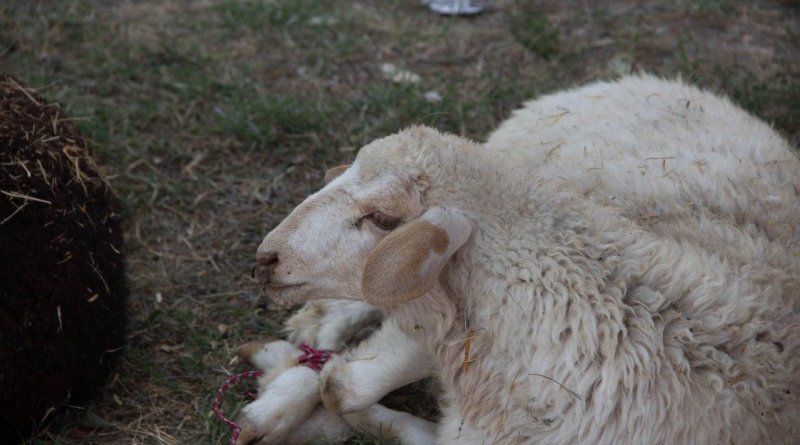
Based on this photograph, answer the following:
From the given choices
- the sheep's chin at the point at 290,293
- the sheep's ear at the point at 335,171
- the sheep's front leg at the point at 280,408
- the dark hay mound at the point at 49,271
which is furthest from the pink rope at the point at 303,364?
the sheep's ear at the point at 335,171

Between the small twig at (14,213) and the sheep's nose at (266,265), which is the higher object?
the sheep's nose at (266,265)

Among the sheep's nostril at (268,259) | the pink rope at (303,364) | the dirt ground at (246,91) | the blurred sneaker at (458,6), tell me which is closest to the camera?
the sheep's nostril at (268,259)

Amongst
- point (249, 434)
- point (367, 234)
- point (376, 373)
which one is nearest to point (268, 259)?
point (367, 234)

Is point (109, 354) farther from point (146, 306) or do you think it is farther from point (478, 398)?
point (478, 398)

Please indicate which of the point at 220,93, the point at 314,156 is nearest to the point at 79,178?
the point at 314,156

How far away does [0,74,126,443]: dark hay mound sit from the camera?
358 cm

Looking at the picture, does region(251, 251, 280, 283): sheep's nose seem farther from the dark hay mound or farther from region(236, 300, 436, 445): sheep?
the dark hay mound

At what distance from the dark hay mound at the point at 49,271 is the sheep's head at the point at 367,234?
38.4 inches

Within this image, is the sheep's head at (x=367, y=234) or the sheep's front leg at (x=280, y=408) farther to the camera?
the sheep's front leg at (x=280, y=408)

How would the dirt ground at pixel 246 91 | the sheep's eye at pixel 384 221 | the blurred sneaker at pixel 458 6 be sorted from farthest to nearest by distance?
1. the blurred sneaker at pixel 458 6
2. the dirt ground at pixel 246 91
3. the sheep's eye at pixel 384 221

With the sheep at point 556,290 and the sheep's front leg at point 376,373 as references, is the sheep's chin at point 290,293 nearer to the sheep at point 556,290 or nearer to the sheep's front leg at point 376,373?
the sheep at point 556,290

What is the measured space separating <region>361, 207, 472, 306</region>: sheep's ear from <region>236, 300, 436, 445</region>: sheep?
97 cm

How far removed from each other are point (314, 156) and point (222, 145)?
0.59 meters

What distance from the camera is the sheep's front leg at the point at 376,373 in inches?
143
